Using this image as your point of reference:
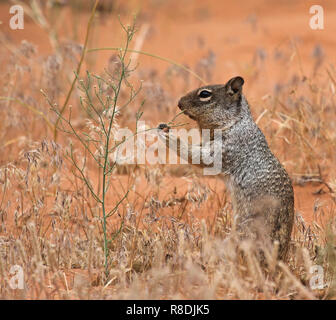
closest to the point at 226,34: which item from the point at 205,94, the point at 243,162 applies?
the point at 205,94

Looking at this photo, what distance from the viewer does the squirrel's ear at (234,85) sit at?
12.6 feet

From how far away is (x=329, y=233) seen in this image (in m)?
2.91

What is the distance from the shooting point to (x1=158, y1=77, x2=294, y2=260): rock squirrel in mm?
3430

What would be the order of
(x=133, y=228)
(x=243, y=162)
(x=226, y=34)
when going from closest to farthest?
1. (x=133, y=228)
2. (x=243, y=162)
3. (x=226, y=34)

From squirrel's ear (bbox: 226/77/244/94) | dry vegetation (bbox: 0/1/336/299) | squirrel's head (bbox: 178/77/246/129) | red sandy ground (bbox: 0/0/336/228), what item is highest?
red sandy ground (bbox: 0/0/336/228)

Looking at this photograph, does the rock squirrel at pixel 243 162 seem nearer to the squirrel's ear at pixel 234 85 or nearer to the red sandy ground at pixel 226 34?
the squirrel's ear at pixel 234 85

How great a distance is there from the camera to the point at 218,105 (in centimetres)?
391

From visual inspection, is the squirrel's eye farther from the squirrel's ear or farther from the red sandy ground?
the red sandy ground

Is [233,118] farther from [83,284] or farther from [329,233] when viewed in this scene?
[83,284]

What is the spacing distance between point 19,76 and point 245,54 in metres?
5.37

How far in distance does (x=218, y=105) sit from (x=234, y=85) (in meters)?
0.17

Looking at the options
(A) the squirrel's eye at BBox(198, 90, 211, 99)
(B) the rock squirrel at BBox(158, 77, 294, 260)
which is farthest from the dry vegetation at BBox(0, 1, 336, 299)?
(A) the squirrel's eye at BBox(198, 90, 211, 99)

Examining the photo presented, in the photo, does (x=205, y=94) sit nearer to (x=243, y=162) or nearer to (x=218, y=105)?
(x=218, y=105)

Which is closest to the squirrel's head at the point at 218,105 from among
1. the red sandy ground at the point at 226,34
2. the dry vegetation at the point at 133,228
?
the dry vegetation at the point at 133,228
